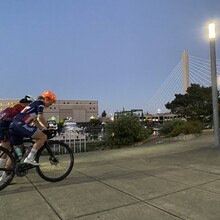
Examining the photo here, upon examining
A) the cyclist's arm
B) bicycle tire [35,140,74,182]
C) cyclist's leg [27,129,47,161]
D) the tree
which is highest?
the tree

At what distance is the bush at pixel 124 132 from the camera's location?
51.6ft

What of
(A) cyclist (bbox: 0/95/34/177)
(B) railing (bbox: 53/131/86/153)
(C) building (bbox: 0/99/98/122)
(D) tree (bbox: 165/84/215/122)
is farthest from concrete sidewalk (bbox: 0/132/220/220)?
(C) building (bbox: 0/99/98/122)

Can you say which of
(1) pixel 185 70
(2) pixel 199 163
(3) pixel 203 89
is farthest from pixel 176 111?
(2) pixel 199 163

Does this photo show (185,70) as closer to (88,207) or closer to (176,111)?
(176,111)

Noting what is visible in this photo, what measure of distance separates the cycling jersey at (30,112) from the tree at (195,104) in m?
28.3

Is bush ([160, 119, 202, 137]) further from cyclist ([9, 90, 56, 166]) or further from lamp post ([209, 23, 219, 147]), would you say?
cyclist ([9, 90, 56, 166])

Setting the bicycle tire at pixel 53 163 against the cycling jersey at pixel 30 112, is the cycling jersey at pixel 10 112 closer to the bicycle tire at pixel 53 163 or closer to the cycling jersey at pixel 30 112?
the cycling jersey at pixel 30 112

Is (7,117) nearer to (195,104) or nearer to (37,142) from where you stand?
(37,142)

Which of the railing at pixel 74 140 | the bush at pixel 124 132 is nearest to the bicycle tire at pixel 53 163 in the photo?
the railing at pixel 74 140

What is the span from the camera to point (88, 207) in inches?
160

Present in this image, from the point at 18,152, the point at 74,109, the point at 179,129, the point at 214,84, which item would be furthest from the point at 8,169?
the point at 74,109

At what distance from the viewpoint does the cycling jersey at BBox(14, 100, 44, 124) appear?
207 inches

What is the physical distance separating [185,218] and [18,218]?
2.09 meters

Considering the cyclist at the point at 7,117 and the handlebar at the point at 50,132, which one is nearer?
the cyclist at the point at 7,117
